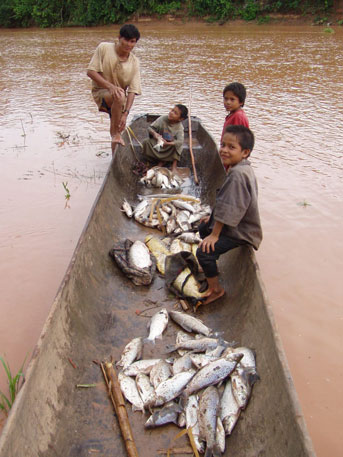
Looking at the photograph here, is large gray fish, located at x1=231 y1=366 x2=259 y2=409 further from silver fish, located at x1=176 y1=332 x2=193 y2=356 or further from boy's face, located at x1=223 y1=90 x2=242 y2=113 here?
boy's face, located at x1=223 y1=90 x2=242 y2=113

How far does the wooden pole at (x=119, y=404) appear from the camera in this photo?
2037 mm

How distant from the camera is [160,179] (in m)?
5.50

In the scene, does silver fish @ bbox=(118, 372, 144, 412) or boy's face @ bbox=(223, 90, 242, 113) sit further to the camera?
boy's face @ bbox=(223, 90, 242, 113)

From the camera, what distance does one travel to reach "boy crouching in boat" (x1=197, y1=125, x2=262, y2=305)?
2727 mm

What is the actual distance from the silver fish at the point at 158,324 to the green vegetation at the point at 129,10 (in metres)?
29.0

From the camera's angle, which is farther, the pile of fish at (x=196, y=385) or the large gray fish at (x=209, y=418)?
the pile of fish at (x=196, y=385)

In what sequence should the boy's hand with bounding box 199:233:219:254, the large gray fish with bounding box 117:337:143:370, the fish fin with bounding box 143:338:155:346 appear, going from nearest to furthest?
the large gray fish with bounding box 117:337:143:370 → the fish fin with bounding box 143:338:155:346 → the boy's hand with bounding box 199:233:219:254

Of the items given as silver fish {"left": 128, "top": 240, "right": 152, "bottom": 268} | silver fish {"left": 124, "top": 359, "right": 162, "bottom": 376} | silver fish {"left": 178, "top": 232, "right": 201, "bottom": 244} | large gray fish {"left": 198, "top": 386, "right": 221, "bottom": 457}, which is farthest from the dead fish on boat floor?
large gray fish {"left": 198, "top": 386, "right": 221, "bottom": 457}

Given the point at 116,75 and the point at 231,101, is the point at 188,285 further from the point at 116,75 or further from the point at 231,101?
the point at 116,75

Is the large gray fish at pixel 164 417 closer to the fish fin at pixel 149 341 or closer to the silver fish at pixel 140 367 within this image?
the silver fish at pixel 140 367

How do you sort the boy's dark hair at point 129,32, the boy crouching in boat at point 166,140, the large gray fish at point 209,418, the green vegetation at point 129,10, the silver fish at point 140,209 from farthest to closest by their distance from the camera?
the green vegetation at point 129,10 < the boy crouching in boat at point 166,140 < the boy's dark hair at point 129,32 < the silver fish at point 140,209 < the large gray fish at point 209,418

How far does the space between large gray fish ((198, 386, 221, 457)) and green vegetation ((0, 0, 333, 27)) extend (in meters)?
29.6

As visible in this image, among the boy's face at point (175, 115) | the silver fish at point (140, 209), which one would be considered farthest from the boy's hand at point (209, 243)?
the boy's face at point (175, 115)

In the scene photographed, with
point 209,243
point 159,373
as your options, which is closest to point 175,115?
point 209,243
